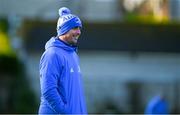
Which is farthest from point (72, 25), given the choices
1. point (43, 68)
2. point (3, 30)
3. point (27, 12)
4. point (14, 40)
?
point (27, 12)

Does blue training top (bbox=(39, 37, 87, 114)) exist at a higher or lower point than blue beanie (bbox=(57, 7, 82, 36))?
lower

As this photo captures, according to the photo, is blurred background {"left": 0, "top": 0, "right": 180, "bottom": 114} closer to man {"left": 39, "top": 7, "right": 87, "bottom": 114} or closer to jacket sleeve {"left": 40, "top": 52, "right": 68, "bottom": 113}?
man {"left": 39, "top": 7, "right": 87, "bottom": 114}

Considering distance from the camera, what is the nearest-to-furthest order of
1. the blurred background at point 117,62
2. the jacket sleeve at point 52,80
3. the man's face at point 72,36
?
the jacket sleeve at point 52,80, the man's face at point 72,36, the blurred background at point 117,62

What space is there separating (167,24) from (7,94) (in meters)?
6.11

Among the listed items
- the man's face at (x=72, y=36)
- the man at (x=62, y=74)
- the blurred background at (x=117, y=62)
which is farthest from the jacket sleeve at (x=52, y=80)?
the blurred background at (x=117, y=62)

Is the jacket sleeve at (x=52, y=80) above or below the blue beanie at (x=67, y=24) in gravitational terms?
below

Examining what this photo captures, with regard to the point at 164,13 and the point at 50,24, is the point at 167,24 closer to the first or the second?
the point at 164,13

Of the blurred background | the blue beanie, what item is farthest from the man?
the blurred background

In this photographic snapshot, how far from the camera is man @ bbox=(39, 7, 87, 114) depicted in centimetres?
698

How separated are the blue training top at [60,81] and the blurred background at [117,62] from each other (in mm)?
19544

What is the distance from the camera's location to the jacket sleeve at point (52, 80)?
695 centimetres

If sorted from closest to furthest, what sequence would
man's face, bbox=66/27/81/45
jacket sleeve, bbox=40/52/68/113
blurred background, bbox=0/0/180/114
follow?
→ jacket sleeve, bbox=40/52/68/113 < man's face, bbox=66/27/81/45 < blurred background, bbox=0/0/180/114

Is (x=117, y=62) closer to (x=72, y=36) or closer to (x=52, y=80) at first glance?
(x=72, y=36)

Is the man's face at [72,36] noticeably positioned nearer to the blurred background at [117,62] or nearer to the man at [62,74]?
the man at [62,74]
